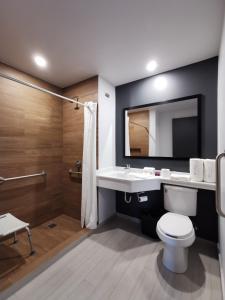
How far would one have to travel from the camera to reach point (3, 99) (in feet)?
6.58

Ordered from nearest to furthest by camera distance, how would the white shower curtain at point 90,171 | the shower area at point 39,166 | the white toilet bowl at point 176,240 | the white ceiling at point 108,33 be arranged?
the white ceiling at point 108,33 < the white toilet bowl at point 176,240 < the shower area at point 39,166 < the white shower curtain at point 90,171

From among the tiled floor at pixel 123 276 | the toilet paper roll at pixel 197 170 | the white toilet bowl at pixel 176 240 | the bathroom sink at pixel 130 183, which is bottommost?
the tiled floor at pixel 123 276

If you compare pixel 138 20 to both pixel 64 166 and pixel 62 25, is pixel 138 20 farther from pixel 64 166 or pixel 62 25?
pixel 64 166

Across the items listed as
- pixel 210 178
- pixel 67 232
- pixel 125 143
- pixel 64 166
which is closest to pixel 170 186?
pixel 210 178

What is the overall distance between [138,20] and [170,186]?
6.14 ft

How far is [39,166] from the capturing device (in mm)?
2475

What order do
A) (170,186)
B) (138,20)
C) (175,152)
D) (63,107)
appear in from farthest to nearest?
(63,107) → (175,152) → (170,186) → (138,20)

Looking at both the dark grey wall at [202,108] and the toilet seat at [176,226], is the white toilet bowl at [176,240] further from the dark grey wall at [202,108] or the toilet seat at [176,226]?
the dark grey wall at [202,108]

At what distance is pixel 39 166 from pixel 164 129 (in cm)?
211

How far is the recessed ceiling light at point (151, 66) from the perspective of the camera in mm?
2028

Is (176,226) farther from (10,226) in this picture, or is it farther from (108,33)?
(108,33)

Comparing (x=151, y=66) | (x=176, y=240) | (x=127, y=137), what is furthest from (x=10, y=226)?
(x=151, y=66)

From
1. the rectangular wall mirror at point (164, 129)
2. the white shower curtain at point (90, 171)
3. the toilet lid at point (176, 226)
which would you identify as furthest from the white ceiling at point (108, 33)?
the toilet lid at point (176, 226)

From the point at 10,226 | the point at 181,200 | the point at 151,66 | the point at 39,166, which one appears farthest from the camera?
the point at 39,166
